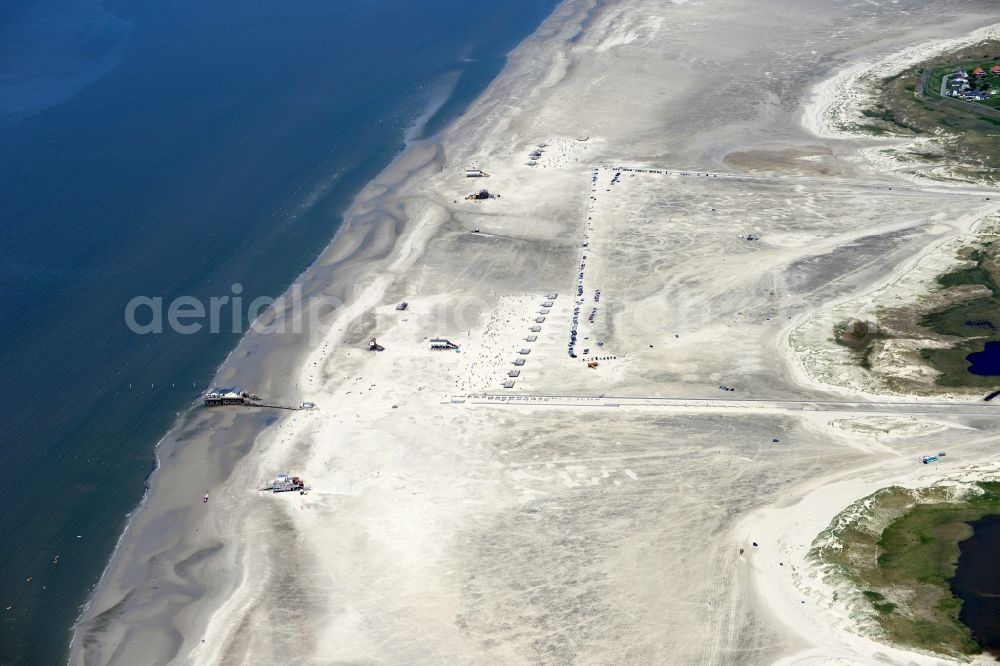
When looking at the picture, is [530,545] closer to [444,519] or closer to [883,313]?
[444,519]

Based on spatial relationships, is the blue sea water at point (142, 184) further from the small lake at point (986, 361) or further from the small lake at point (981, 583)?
the small lake at point (986, 361)

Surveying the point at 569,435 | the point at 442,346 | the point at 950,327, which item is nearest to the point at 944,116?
the point at 950,327

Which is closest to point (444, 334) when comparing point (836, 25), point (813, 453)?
point (813, 453)

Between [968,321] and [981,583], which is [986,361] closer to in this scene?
[968,321]

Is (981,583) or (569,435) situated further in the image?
(569,435)

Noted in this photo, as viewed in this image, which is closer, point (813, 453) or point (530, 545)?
point (530, 545)

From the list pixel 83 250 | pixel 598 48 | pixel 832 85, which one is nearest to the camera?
pixel 83 250

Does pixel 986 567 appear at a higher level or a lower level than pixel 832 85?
lower
